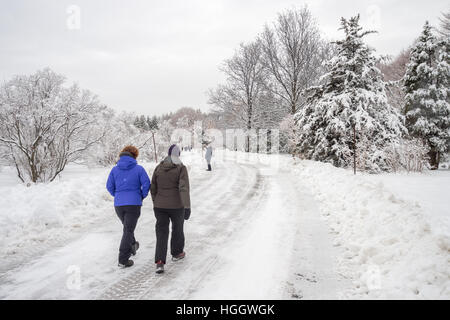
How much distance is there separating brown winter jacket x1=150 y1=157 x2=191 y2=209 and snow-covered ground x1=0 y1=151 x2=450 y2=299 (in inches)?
41.0

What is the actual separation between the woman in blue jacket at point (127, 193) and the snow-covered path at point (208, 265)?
0.35 metres

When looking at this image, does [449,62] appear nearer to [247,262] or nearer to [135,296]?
[247,262]

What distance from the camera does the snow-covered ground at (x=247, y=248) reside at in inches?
130

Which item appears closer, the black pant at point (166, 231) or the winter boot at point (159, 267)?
the winter boot at point (159, 267)

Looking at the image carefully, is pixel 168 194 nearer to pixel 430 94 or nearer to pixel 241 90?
pixel 430 94

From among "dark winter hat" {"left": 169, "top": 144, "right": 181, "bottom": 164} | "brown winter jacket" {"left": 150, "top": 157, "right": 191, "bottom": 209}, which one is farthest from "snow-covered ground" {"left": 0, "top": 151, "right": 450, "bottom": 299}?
"dark winter hat" {"left": 169, "top": 144, "right": 181, "bottom": 164}

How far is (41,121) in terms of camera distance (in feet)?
38.8

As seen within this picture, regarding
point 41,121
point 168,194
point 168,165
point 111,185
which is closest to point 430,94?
point 168,165

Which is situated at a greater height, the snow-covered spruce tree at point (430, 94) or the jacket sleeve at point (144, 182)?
the snow-covered spruce tree at point (430, 94)

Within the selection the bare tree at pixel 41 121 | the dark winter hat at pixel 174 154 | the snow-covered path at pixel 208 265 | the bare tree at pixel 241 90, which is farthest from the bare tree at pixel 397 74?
the dark winter hat at pixel 174 154

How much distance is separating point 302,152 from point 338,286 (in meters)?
14.7

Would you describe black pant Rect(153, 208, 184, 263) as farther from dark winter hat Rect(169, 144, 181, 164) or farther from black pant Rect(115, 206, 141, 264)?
dark winter hat Rect(169, 144, 181, 164)

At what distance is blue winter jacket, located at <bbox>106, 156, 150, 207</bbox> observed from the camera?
13.3 ft

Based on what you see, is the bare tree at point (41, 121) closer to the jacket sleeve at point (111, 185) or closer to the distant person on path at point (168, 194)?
the jacket sleeve at point (111, 185)
